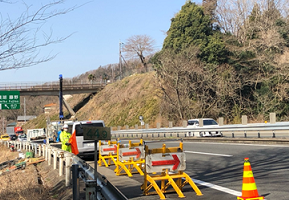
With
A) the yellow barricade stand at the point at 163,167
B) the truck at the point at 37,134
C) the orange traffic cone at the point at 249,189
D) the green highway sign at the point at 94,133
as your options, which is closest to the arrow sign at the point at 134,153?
the yellow barricade stand at the point at 163,167

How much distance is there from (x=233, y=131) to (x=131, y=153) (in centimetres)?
1384

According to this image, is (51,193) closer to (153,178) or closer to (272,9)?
(153,178)

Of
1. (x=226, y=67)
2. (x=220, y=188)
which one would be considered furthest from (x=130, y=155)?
(x=226, y=67)

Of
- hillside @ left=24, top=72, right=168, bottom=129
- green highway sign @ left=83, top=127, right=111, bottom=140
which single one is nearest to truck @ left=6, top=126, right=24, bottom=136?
hillside @ left=24, top=72, right=168, bottom=129

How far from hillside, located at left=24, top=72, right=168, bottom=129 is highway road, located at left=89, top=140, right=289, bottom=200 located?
31368 mm

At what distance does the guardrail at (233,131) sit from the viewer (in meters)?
19.8

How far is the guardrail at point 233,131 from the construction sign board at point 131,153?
9.74 meters

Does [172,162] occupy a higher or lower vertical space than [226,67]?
lower

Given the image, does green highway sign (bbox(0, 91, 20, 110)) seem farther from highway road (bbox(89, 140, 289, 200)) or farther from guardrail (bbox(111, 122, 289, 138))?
highway road (bbox(89, 140, 289, 200))

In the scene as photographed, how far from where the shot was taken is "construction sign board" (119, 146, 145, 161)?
38.8 feet

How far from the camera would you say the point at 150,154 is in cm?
859

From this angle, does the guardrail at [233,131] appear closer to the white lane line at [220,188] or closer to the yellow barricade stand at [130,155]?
the yellow barricade stand at [130,155]

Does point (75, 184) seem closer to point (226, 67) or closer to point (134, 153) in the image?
point (134, 153)

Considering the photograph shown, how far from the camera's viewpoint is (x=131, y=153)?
11.9m
